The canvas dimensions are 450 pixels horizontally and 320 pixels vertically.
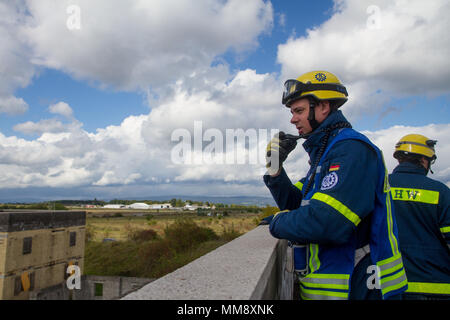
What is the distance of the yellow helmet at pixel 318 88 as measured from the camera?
267 cm

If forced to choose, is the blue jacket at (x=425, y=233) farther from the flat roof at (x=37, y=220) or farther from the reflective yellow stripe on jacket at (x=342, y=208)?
the flat roof at (x=37, y=220)

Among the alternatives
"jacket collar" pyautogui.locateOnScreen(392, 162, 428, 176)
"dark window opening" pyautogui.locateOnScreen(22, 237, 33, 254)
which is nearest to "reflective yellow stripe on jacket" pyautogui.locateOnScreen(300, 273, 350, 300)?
"jacket collar" pyautogui.locateOnScreen(392, 162, 428, 176)

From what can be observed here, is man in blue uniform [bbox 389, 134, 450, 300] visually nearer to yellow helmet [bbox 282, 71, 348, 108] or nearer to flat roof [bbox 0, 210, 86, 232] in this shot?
yellow helmet [bbox 282, 71, 348, 108]

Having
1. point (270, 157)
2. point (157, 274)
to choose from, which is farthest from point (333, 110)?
point (157, 274)

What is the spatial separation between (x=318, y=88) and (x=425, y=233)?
2.04m

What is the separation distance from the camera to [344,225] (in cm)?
191

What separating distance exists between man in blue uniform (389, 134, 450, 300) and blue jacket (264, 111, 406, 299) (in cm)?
135

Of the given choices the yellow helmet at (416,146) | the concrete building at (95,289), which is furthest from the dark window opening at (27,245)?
the yellow helmet at (416,146)

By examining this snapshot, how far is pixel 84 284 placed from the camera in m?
40.9

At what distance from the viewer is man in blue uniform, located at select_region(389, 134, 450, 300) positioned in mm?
3256

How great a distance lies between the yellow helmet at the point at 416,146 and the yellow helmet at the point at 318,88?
81.9 inches

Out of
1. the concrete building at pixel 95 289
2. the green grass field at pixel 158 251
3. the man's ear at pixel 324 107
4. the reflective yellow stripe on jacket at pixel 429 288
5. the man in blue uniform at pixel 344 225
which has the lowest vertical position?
the concrete building at pixel 95 289

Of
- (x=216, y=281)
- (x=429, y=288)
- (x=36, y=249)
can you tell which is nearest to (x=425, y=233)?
(x=429, y=288)
